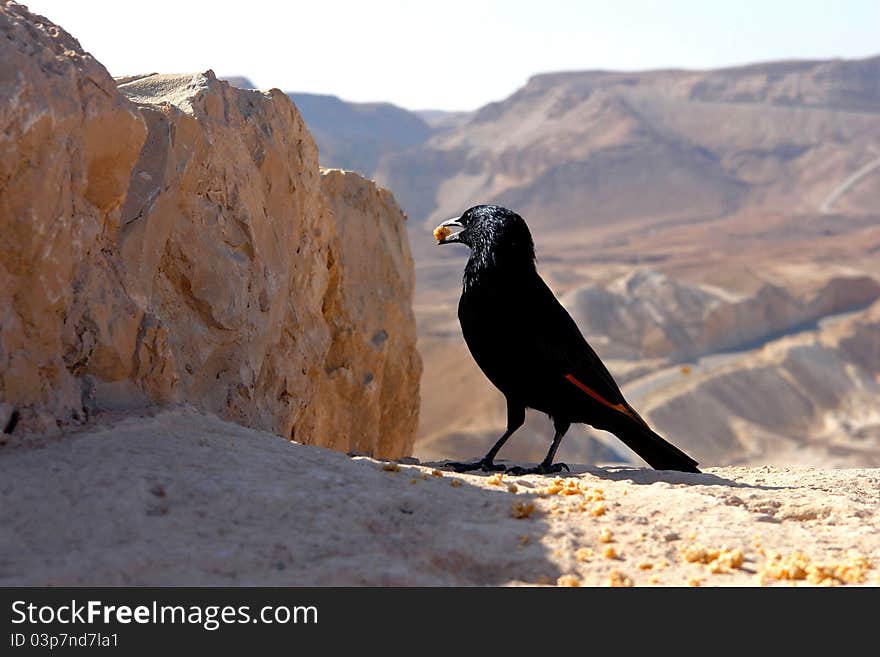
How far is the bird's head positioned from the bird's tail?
1133 mm

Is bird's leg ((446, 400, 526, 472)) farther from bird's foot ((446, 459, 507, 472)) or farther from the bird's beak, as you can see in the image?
the bird's beak

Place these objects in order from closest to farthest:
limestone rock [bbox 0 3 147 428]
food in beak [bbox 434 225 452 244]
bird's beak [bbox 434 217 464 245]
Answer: limestone rock [bbox 0 3 147 428]
bird's beak [bbox 434 217 464 245]
food in beak [bbox 434 225 452 244]

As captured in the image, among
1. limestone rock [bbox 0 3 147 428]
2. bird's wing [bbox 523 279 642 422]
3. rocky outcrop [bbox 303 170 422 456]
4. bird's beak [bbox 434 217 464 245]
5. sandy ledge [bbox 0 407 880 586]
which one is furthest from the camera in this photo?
rocky outcrop [bbox 303 170 422 456]

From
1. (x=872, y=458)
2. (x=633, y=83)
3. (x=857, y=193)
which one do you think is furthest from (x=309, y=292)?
(x=633, y=83)

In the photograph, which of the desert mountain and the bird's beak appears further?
the desert mountain

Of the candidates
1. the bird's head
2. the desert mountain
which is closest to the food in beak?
the bird's head

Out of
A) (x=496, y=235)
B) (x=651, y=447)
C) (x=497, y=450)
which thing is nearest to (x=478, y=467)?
(x=497, y=450)

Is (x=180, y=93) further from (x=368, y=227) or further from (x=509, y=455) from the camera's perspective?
(x=509, y=455)

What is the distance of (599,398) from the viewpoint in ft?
18.8

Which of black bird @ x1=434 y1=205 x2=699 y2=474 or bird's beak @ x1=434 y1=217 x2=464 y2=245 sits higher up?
bird's beak @ x1=434 y1=217 x2=464 y2=245

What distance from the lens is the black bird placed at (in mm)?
5637

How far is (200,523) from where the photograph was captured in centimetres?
370
